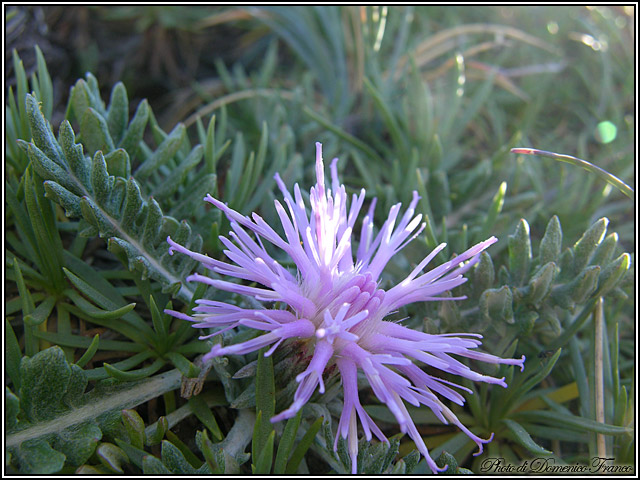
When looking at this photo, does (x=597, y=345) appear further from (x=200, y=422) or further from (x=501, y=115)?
(x=501, y=115)

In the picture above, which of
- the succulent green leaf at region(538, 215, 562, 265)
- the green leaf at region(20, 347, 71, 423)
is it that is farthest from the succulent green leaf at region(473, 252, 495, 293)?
the green leaf at region(20, 347, 71, 423)

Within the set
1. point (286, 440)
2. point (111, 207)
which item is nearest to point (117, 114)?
point (111, 207)

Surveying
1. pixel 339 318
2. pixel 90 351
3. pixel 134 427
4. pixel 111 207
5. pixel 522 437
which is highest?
pixel 111 207

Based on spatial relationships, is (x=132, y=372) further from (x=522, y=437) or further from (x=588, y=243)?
(x=588, y=243)

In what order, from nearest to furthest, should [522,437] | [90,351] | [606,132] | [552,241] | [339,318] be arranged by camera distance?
[339,318] → [90,351] → [522,437] → [552,241] → [606,132]

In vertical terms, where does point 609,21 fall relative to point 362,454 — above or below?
above

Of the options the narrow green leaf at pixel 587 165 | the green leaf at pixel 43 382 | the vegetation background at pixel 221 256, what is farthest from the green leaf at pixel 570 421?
the green leaf at pixel 43 382

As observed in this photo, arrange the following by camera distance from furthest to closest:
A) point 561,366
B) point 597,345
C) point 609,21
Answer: point 609,21, point 561,366, point 597,345

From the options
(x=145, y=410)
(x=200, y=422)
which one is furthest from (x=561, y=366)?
(x=145, y=410)

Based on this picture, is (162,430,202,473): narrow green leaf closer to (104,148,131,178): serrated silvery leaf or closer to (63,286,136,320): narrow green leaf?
(63,286,136,320): narrow green leaf
